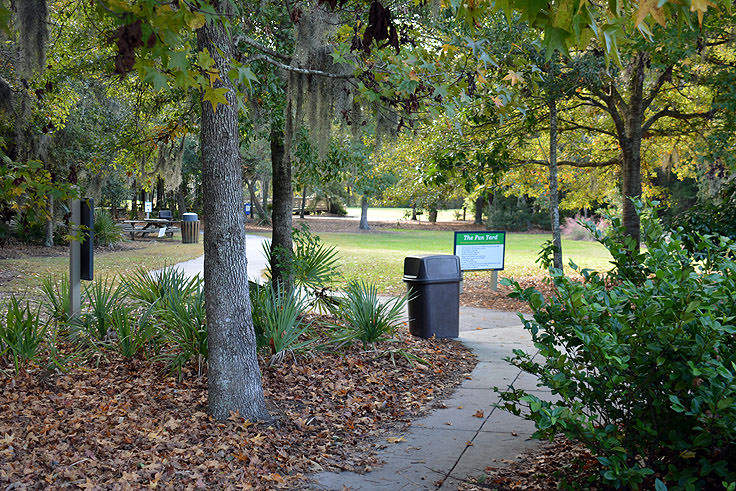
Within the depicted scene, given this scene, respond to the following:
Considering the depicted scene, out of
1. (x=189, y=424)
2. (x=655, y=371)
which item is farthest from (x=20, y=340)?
(x=655, y=371)

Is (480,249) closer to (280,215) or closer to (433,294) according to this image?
(433,294)

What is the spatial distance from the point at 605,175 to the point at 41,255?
15.2m

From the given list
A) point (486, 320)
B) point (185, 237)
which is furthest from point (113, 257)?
point (486, 320)

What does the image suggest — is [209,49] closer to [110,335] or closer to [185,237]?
[110,335]

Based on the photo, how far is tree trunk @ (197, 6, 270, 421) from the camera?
4.88 m

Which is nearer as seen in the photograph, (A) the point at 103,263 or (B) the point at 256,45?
(B) the point at 256,45

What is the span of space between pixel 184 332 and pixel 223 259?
1.59 meters

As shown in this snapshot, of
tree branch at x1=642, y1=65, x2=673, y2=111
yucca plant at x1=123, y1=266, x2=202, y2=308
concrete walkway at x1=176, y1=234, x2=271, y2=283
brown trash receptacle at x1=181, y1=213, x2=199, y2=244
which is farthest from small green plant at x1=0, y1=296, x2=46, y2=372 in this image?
brown trash receptacle at x1=181, y1=213, x2=199, y2=244

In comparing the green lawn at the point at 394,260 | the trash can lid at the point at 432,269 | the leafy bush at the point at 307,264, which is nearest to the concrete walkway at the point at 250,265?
the green lawn at the point at 394,260

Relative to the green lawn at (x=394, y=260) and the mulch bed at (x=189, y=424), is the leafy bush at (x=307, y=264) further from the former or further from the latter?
the green lawn at (x=394, y=260)

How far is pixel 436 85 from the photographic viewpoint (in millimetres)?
5594

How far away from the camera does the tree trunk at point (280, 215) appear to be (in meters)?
8.42

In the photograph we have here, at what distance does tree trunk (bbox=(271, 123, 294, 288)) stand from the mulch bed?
198 cm

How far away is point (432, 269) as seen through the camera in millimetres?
8195
